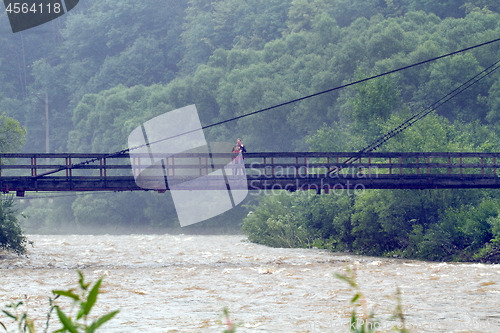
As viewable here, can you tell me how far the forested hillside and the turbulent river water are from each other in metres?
7.53

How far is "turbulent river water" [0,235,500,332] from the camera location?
1094cm

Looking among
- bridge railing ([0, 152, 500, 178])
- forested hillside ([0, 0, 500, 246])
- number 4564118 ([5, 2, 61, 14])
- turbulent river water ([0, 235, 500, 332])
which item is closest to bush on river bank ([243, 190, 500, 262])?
forested hillside ([0, 0, 500, 246])

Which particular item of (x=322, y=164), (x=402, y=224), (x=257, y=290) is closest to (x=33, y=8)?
(x=402, y=224)

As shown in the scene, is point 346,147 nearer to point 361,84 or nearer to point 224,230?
point 361,84

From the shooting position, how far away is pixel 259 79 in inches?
2303

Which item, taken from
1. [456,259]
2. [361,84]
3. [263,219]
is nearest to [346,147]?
[361,84]

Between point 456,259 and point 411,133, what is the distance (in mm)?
7257

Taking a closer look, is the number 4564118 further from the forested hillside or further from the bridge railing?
the bridge railing

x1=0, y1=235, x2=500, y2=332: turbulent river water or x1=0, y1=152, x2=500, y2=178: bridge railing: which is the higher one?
x1=0, y1=152, x2=500, y2=178: bridge railing

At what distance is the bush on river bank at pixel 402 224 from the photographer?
2420cm

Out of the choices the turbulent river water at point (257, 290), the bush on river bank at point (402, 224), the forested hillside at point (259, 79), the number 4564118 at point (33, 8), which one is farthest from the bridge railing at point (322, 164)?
the number 4564118 at point (33, 8)

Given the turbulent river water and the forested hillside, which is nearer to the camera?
the turbulent river water

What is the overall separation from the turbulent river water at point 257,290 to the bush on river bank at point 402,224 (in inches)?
87.3

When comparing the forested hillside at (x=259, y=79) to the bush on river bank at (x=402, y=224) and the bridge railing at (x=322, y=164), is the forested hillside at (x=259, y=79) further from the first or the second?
the bridge railing at (x=322, y=164)
